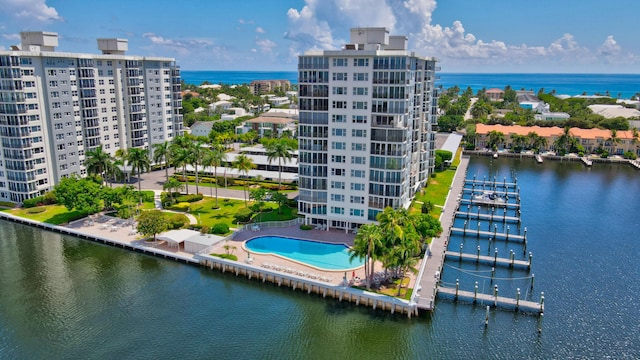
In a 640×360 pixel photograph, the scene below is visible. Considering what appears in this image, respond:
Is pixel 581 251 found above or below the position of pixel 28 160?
below

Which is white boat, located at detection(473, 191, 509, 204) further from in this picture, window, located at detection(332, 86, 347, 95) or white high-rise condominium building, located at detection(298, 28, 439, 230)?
window, located at detection(332, 86, 347, 95)

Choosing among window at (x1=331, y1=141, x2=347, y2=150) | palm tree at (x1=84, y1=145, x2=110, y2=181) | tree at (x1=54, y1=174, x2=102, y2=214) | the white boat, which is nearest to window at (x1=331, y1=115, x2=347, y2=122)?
window at (x1=331, y1=141, x2=347, y2=150)

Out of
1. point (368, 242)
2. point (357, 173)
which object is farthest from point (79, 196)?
point (368, 242)

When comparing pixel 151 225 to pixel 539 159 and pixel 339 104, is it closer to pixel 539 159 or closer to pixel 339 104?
pixel 339 104

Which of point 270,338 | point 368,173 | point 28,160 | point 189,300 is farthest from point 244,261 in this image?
point 28,160

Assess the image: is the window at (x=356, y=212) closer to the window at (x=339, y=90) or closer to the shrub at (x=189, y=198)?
the window at (x=339, y=90)

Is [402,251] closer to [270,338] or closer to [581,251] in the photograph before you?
[270,338]
